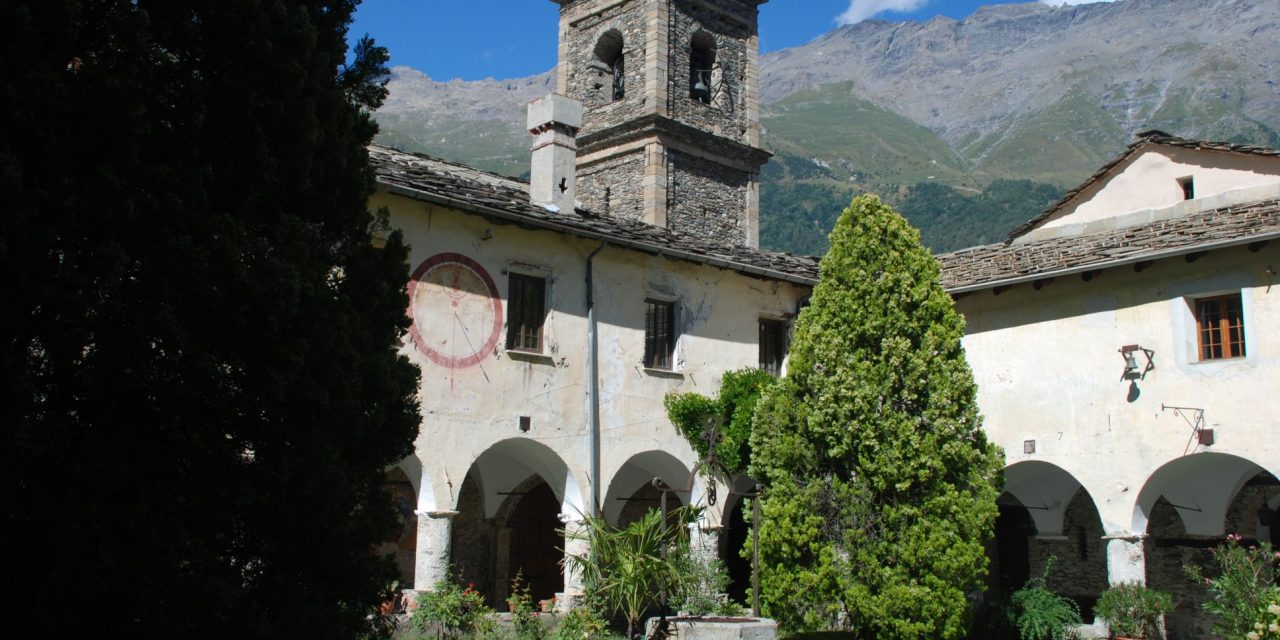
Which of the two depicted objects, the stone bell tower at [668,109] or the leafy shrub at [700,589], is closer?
the leafy shrub at [700,589]

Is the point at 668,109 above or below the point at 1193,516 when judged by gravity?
above

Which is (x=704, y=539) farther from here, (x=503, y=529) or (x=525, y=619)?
(x=525, y=619)

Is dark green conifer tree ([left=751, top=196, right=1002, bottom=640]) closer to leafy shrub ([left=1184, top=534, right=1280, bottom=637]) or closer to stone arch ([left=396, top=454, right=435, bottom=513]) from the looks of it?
leafy shrub ([left=1184, top=534, right=1280, bottom=637])

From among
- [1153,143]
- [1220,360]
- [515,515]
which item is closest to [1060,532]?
[1220,360]

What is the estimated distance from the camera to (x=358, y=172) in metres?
7.86

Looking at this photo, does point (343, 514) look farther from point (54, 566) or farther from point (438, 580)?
point (438, 580)

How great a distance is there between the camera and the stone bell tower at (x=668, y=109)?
28.6 meters

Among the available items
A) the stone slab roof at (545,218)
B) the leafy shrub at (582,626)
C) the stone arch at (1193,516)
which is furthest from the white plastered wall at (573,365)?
the stone arch at (1193,516)

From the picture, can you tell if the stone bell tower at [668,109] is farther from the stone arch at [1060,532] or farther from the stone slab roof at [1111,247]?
the stone arch at [1060,532]

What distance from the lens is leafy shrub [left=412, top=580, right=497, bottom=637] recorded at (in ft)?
46.5

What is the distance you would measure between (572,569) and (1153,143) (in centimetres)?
1131

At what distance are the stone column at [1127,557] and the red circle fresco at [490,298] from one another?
8814 mm

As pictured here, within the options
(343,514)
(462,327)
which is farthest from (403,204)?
(343,514)

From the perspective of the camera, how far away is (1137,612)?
1565cm
